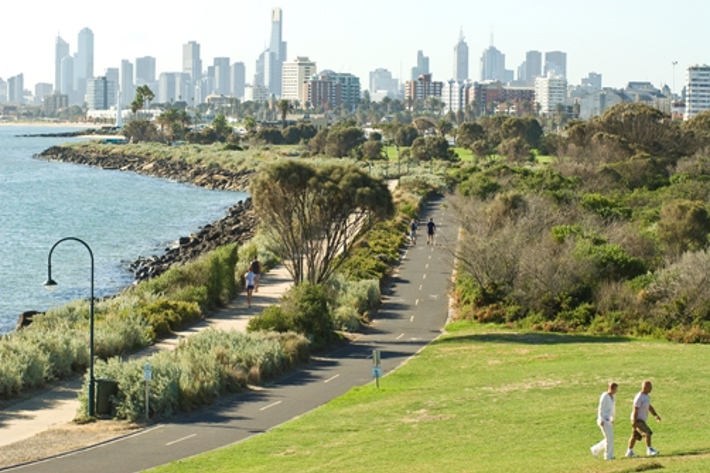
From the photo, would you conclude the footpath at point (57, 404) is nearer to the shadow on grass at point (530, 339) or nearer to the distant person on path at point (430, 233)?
the shadow on grass at point (530, 339)

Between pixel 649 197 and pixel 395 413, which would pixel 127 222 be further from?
pixel 395 413

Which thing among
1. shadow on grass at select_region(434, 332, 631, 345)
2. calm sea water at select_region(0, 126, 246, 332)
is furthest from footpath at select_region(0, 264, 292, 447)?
calm sea water at select_region(0, 126, 246, 332)

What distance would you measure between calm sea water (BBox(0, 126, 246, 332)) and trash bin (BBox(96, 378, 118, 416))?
777 inches

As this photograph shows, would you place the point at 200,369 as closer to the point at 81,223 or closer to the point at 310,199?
the point at 310,199

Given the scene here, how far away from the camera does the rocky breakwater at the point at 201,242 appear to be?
60891mm

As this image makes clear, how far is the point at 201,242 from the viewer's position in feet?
230

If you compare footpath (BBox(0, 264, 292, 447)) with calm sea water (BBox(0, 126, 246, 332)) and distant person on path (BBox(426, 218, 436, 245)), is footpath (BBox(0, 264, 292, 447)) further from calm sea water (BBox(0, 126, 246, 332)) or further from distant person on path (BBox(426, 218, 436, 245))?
distant person on path (BBox(426, 218, 436, 245))

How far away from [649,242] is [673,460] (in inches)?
1354

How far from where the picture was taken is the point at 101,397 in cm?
2602

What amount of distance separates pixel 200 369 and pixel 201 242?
42293 mm

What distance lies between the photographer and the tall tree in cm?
3891

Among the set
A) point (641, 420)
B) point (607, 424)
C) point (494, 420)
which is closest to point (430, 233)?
point (494, 420)

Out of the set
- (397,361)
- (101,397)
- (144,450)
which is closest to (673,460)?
(144,450)

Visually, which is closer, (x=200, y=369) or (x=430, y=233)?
(x=200, y=369)
